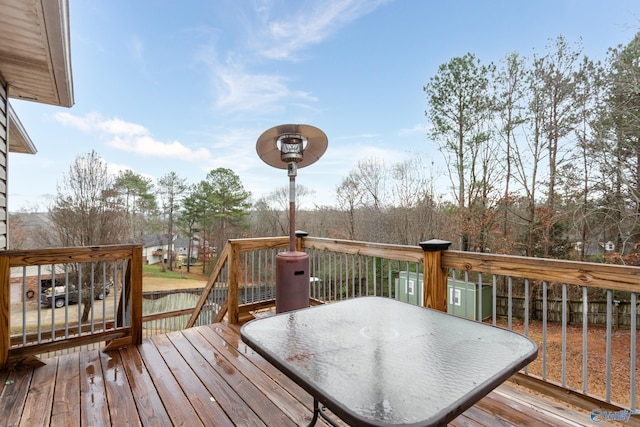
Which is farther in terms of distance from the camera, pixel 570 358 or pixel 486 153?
pixel 486 153

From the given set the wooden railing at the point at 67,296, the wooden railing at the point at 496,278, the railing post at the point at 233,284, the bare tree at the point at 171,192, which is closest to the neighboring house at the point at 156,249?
the bare tree at the point at 171,192

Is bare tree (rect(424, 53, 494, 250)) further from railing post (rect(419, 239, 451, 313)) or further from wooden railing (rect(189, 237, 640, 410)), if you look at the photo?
railing post (rect(419, 239, 451, 313))

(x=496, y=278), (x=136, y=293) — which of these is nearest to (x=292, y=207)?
(x=136, y=293)

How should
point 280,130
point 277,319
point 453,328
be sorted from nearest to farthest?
point 453,328, point 277,319, point 280,130

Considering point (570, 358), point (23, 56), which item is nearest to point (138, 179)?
point (23, 56)

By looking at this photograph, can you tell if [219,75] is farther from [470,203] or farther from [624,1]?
[624,1]

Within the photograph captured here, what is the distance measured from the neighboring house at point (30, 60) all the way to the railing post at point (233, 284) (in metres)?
2.28

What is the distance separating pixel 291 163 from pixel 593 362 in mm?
8690

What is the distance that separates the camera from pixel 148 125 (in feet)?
49.3

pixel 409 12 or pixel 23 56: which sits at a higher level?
pixel 409 12

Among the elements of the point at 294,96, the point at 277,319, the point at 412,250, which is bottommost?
the point at 277,319

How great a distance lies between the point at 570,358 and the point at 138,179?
18686 mm

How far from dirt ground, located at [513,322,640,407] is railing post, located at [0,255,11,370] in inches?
294

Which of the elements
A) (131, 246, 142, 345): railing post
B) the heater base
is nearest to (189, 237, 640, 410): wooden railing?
the heater base
